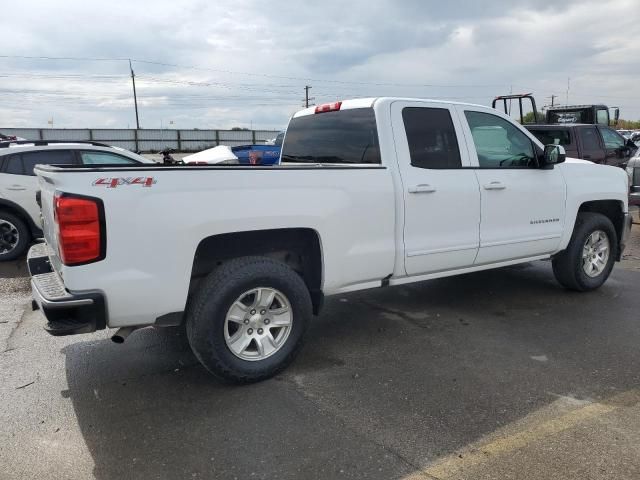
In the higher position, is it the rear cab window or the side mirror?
the rear cab window

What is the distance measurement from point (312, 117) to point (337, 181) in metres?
1.48

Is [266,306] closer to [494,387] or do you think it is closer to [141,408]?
[141,408]

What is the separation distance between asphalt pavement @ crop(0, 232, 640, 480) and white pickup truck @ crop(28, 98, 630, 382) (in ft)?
1.51

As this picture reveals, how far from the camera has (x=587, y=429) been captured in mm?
3068

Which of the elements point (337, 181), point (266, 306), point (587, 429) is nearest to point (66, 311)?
point (266, 306)

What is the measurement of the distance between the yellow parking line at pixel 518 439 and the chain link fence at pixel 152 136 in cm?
3779

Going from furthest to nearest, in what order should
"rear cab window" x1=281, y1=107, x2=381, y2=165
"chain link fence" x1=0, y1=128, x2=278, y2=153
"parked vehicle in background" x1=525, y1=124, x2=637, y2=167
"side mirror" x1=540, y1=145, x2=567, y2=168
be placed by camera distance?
"chain link fence" x1=0, y1=128, x2=278, y2=153 < "parked vehicle in background" x1=525, y1=124, x2=637, y2=167 < "side mirror" x1=540, y1=145, x2=567, y2=168 < "rear cab window" x1=281, y1=107, x2=381, y2=165

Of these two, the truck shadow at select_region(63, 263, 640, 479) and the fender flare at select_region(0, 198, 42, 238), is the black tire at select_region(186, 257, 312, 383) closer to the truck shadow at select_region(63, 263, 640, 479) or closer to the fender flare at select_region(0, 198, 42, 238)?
the truck shadow at select_region(63, 263, 640, 479)

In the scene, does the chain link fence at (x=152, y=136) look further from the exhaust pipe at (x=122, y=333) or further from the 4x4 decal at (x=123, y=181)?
the 4x4 decal at (x=123, y=181)

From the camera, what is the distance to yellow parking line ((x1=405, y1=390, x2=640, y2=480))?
2717 mm

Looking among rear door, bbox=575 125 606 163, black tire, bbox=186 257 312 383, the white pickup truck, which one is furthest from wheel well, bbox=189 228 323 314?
rear door, bbox=575 125 606 163

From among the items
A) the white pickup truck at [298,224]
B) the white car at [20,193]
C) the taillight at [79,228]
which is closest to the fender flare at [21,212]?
the white car at [20,193]

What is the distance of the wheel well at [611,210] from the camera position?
594 cm

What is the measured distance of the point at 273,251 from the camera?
12.8ft
